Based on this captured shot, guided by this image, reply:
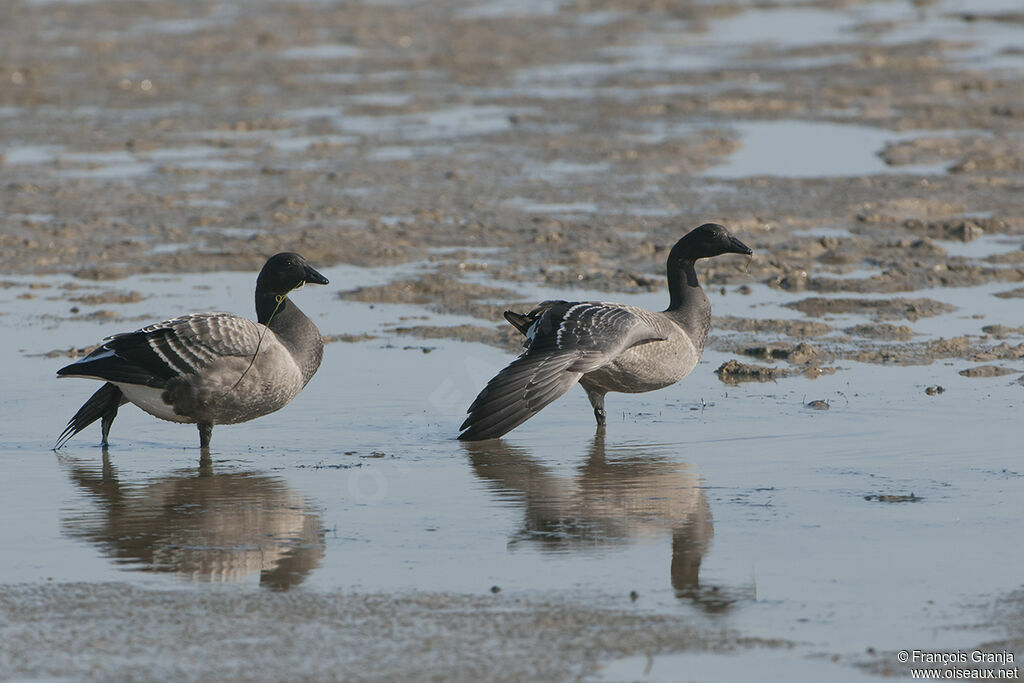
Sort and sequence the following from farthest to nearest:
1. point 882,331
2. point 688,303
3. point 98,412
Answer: point 882,331 < point 688,303 < point 98,412

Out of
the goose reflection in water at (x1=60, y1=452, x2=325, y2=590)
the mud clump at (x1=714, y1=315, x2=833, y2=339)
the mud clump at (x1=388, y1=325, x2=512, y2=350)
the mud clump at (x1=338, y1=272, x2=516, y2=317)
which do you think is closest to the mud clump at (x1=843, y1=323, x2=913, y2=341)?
the mud clump at (x1=714, y1=315, x2=833, y2=339)

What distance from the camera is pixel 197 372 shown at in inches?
364

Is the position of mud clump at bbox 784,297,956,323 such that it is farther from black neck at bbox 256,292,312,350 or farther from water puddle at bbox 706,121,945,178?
water puddle at bbox 706,121,945,178

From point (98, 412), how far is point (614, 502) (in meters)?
3.26

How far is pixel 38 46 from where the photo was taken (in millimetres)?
27156

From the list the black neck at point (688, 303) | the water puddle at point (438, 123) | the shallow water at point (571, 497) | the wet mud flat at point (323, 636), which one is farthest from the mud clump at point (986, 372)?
the water puddle at point (438, 123)

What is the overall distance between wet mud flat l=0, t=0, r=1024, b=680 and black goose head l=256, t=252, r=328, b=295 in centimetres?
87

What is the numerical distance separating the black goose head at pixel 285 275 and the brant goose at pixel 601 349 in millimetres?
1293

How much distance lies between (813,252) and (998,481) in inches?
238

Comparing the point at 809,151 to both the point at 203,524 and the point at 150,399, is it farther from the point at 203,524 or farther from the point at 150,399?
the point at 203,524

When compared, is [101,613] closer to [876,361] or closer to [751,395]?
[751,395]

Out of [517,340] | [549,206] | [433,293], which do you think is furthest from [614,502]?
[549,206]

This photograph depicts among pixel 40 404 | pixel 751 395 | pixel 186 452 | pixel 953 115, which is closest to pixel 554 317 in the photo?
pixel 751 395

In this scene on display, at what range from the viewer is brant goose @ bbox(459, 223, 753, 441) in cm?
915
